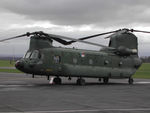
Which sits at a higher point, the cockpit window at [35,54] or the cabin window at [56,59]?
the cockpit window at [35,54]

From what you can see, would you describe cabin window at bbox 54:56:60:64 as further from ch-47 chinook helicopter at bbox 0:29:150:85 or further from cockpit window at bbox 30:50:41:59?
cockpit window at bbox 30:50:41:59

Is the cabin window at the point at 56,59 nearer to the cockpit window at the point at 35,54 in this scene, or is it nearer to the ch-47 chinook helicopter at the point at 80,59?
the ch-47 chinook helicopter at the point at 80,59

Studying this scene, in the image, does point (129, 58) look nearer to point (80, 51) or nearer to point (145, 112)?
point (80, 51)

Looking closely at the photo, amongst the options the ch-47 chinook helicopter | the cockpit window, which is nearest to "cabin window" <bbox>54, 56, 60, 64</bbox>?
the ch-47 chinook helicopter

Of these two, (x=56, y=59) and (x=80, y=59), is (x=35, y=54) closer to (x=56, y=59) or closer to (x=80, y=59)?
(x=56, y=59)

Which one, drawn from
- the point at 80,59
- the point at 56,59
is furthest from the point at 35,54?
the point at 80,59

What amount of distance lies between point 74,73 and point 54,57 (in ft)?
7.74

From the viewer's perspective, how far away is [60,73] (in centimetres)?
2597

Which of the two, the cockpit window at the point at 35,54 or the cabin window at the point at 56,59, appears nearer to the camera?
the cockpit window at the point at 35,54

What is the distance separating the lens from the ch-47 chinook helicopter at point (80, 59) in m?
25.0

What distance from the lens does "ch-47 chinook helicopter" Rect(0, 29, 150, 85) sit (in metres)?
25.0

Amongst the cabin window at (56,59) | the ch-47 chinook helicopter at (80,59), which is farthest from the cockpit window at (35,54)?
the cabin window at (56,59)

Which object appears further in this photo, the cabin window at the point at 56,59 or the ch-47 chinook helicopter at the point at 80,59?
the cabin window at the point at 56,59

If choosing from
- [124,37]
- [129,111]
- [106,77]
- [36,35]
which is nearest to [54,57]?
[36,35]
